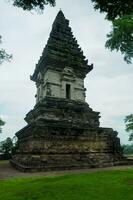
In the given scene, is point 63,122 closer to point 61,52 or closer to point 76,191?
point 61,52

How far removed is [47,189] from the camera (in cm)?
741

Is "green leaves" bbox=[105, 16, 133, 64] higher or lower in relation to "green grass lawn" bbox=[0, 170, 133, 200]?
higher

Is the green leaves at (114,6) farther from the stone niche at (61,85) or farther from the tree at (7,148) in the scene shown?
the tree at (7,148)

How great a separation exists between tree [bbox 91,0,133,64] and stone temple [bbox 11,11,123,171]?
15.1 ft

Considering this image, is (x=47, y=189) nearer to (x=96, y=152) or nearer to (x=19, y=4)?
(x=19, y=4)

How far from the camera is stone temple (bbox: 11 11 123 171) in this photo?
48.5 feet

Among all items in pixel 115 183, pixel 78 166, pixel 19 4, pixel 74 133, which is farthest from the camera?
pixel 74 133

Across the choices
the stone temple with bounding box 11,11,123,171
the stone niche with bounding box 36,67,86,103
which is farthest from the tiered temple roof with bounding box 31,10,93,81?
the stone niche with bounding box 36,67,86,103

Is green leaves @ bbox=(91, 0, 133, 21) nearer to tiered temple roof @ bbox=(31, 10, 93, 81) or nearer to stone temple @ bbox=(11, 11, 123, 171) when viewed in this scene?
stone temple @ bbox=(11, 11, 123, 171)

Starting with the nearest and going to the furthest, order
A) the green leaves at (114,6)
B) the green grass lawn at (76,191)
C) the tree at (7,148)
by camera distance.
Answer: the green grass lawn at (76,191) < the green leaves at (114,6) < the tree at (7,148)

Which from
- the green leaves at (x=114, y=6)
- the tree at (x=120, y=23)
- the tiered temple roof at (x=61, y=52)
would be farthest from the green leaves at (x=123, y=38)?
the green leaves at (x=114, y=6)

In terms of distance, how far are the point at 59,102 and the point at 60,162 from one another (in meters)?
5.29

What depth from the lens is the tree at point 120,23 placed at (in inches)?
275

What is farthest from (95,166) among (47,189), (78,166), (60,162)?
(47,189)
